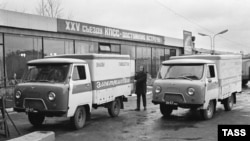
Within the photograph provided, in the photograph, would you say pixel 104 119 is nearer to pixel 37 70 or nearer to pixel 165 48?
pixel 37 70

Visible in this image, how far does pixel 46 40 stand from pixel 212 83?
34.5 ft

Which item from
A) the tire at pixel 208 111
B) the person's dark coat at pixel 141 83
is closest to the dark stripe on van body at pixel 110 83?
the person's dark coat at pixel 141 83

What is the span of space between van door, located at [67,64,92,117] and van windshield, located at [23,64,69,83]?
0.28 meters

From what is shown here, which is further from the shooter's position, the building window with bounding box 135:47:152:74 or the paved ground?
the building window with bounding box 135:47:152:74

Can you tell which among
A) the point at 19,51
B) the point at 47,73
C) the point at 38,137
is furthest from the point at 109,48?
the point at 38,137

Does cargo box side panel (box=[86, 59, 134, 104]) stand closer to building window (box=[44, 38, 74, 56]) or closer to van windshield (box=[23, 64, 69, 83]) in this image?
van windshield (box=[23, 64, 69, 83])

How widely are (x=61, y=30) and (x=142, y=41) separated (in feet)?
33.4

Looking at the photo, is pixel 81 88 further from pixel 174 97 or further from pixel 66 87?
pixel 174 97

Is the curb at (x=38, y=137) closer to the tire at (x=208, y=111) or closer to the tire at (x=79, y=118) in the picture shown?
the tire at (x=79, y=118)

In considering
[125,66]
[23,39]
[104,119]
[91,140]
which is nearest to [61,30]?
[23,39]

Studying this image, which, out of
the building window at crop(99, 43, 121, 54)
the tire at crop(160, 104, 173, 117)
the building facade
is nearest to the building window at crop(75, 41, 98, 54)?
the building facade

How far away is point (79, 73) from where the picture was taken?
30.7ft

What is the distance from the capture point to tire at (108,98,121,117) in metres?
11.4

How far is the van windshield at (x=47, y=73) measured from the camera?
29.1 ft
